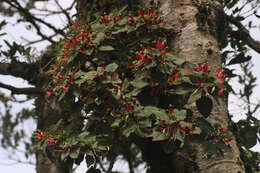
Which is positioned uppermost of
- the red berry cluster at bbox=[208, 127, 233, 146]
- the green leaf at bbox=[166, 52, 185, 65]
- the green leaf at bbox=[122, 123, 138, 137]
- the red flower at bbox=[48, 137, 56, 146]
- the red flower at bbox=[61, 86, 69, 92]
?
the green leaf at bbox=[166, 52, 185, 65]

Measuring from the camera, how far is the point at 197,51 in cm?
245

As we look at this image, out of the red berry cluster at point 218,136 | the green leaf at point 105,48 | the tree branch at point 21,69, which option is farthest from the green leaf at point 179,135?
the tree branch at point 21,69

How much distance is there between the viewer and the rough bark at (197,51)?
83.7 inches

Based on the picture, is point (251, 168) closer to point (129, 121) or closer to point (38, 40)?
point (129, 121)

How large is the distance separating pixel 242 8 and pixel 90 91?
1.95m

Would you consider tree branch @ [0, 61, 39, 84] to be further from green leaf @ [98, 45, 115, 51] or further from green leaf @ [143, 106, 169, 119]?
green leaf @ [143, 106, 169, 119]

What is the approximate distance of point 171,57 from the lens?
6.94 feet

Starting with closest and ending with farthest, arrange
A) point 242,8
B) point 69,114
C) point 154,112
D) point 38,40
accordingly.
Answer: point 154,112 → point 69,114 → point 242,8 → point 38,40

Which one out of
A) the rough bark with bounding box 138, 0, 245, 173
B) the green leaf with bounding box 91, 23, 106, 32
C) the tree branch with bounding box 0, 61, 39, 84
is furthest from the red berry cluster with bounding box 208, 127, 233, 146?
the tree branch with bounding box 0, 61, 39, 84

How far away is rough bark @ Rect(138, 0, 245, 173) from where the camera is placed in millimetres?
2125

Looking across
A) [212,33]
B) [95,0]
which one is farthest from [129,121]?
[95,0]

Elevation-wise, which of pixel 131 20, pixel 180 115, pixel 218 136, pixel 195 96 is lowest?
pixel 218 136

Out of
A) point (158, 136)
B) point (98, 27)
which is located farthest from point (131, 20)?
point (158, 136)

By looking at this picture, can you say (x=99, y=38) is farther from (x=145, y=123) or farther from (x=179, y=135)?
(x=179, y=135)
